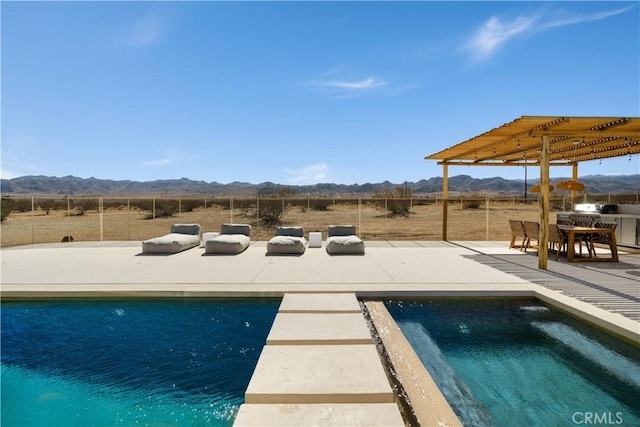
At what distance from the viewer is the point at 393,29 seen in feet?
33.4

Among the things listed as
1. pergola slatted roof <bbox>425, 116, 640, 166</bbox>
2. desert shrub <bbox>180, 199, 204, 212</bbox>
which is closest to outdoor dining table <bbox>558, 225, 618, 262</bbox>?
pergola slatted roof <bbox>425, 116, 640, 166</bbox>

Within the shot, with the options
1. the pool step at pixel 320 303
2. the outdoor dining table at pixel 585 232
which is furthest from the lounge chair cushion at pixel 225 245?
the outdoor dining table at pixel 585 232

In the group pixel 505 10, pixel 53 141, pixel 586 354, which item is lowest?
pixel 586 354

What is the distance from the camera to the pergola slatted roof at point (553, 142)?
21.6 feet

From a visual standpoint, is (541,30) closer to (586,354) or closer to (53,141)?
(586,354)

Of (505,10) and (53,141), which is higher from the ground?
(505,10)

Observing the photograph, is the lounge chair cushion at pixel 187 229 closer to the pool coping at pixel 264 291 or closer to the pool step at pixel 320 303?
the pool coping at pixel 264 291

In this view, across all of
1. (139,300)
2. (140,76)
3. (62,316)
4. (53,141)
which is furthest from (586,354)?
(53,141)

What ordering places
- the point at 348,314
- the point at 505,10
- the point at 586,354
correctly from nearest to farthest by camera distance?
the point at 586,354 < the point at 348,314 < the point at 505,10

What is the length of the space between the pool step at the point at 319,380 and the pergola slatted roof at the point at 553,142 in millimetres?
4894

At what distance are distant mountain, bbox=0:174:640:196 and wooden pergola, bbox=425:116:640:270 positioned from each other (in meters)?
A: 48.1

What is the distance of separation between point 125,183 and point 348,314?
8744 cm

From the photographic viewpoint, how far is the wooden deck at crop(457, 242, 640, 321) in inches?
187

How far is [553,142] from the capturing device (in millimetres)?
8672
